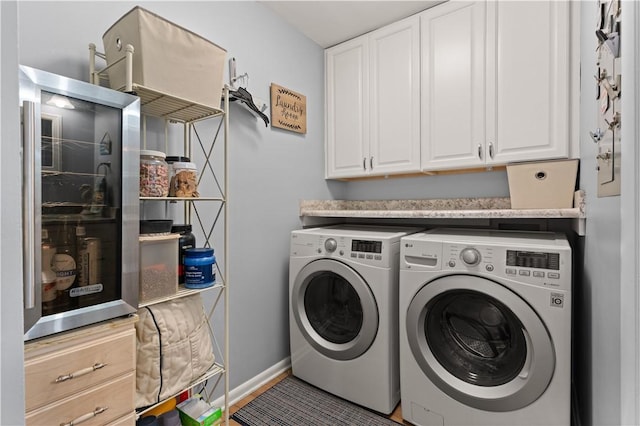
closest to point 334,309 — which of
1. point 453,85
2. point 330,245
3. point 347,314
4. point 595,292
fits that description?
point 347,314

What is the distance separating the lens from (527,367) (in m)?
1.28

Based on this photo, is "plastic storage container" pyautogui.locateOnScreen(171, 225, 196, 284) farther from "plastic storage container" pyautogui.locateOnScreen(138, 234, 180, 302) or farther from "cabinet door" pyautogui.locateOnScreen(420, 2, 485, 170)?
"cabinet door" pyautogui.locateOnScreen(420, 2, 485, 170)

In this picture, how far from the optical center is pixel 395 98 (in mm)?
2150

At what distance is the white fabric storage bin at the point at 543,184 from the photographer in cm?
161

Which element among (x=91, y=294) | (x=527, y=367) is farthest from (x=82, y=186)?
(x=527, y=367)

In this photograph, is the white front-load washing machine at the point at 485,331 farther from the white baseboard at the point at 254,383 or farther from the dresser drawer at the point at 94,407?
the dresser drawer at the point at 94,407

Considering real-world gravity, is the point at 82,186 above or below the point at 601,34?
below

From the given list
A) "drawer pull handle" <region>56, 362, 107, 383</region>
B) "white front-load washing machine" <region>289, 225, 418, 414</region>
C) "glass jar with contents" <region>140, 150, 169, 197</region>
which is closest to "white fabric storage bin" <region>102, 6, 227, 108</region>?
"glass jar with contents" <region>140, 150, 169, 197</region>

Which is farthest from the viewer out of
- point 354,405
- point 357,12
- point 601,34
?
point 357,12

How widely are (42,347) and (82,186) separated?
470 mm

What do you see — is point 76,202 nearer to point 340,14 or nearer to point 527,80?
point 340,14

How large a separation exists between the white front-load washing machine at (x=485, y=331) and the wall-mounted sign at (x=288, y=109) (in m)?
1.13

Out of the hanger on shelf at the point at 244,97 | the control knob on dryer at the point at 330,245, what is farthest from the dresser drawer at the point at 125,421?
the hanger on shelf at the point at 244,97

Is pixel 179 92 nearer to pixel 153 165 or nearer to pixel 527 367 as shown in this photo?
pixel 153 165
